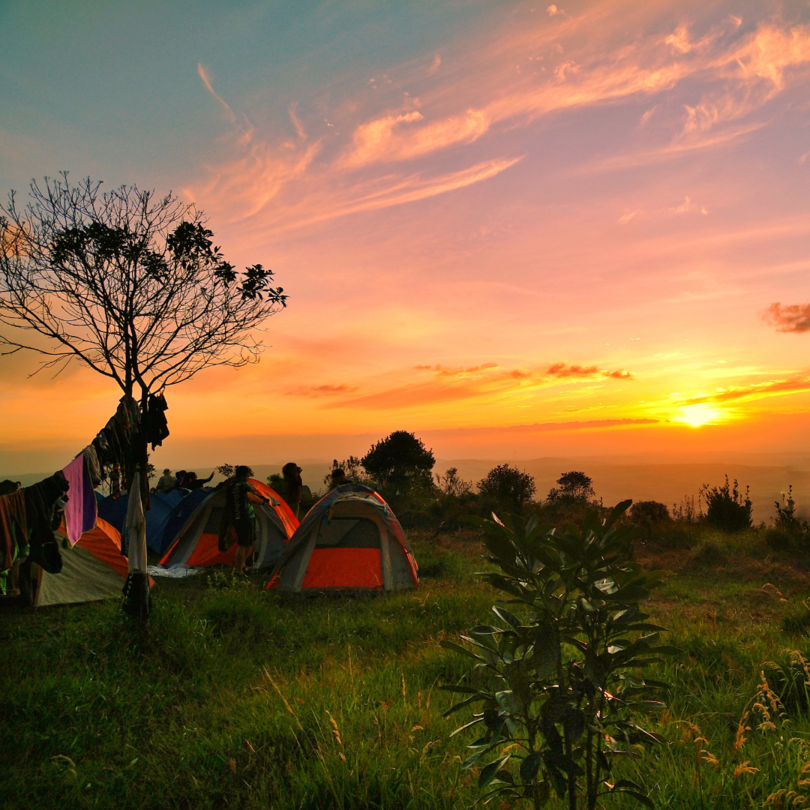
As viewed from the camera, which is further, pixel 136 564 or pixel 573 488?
pixel 573 488

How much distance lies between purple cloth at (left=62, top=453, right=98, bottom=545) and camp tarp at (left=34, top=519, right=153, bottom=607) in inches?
119

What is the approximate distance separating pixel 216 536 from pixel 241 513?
5.04 ft

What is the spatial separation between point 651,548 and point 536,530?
41.8 ft

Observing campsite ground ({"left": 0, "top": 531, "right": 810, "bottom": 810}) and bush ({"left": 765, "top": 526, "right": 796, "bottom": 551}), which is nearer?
campsite ground ({"left": 0, "top": 531, "right": 810, "bottom": 810})

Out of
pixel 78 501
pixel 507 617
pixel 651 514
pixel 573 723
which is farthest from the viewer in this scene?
pixel 651 514

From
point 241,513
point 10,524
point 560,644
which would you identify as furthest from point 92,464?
point 560,644

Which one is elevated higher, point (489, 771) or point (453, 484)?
point (453, 484)

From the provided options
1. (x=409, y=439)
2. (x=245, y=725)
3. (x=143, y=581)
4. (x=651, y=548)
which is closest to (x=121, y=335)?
(x=143, y=581)

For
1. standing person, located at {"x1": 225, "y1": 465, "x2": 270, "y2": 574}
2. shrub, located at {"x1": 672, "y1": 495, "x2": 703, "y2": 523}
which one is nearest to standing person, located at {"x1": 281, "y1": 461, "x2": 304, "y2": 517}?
standing person, located at {"x1": 225, "y1": 465, "x2": 270, "y2": 574}

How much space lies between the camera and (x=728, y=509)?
50.7 ft

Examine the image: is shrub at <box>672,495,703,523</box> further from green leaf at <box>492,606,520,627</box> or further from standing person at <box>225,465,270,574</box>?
green leaf at <box>492,606,520,627</box>

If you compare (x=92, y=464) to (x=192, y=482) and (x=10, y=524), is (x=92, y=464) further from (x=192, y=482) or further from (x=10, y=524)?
(x=192, y=482)

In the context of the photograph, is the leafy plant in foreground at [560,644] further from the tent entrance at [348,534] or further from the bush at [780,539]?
the bush at [780,539]

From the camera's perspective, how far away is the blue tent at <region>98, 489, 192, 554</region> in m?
12.4
